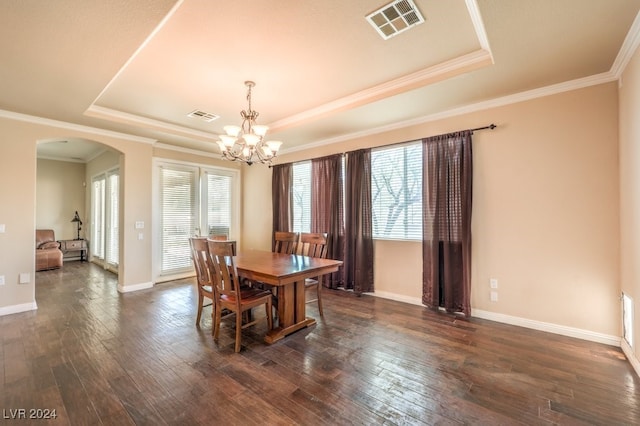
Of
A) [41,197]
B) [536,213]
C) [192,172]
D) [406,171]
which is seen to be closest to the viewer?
[536,213]

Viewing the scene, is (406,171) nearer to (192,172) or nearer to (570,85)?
(570,85)

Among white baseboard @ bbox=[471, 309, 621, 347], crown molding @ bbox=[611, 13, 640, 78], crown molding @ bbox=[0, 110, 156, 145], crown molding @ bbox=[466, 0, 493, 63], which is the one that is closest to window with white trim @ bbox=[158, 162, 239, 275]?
crown molding @ bbox=[0, 110, 156, 145]

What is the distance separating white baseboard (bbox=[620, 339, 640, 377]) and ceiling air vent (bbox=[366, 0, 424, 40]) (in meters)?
3.21

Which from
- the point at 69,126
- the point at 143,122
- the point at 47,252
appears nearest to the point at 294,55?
the point at 143,122

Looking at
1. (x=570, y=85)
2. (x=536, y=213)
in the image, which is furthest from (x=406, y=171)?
(x=570, y=85)

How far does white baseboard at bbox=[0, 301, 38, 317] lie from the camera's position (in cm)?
360

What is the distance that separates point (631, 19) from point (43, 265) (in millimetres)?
9896

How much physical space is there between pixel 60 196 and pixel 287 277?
8.51 m

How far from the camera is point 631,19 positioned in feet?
6.42

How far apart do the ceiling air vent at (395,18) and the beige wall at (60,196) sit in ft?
30.4

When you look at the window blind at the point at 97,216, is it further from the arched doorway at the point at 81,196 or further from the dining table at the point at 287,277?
the dining table at the point at 287,277

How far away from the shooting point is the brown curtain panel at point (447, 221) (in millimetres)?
3402

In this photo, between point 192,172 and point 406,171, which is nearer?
point 406,171

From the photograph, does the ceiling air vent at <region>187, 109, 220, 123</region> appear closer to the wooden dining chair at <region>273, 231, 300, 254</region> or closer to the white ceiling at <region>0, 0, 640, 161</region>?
the white ceiling at <region>0, 0, 640, 161</region>
